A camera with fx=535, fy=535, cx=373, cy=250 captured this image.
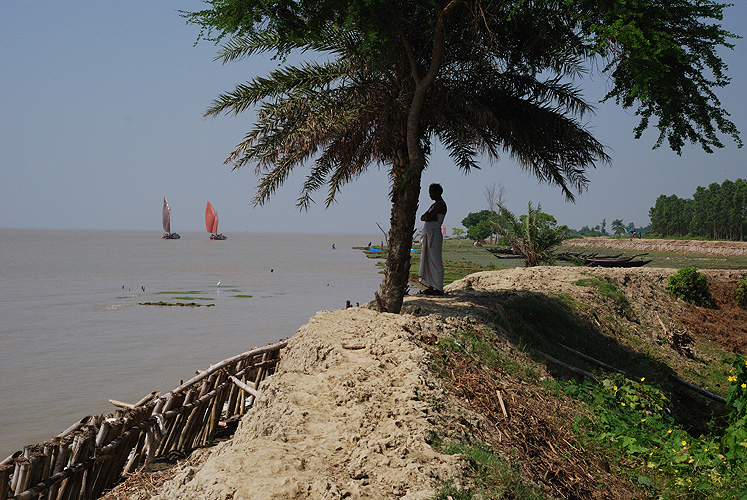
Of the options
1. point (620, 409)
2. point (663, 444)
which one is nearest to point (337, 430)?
point (663, 444)

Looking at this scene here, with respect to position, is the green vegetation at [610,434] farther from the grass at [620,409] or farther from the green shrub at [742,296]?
the green shrub at [742,296]

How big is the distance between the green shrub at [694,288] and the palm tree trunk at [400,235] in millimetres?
10421

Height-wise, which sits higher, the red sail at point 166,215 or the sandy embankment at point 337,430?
the red sail at point 166,215

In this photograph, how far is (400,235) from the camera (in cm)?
820

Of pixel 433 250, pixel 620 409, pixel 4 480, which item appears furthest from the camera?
pixel 433 250

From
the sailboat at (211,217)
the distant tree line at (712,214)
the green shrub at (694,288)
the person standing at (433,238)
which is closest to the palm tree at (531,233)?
the green shrub at (694,288)

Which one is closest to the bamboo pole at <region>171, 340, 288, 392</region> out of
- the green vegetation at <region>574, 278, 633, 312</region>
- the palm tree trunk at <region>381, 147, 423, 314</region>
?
the palm tree trunk at <region>381, 147, 423, 314</region>

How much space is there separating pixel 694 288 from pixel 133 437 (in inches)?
581

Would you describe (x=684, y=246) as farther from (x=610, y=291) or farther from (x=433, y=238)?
(x=433, y=238)

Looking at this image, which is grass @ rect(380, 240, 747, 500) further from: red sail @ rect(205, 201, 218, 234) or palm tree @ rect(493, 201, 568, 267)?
red sail @ rect(205, 201, 218, 234)

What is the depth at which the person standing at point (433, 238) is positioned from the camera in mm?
8867

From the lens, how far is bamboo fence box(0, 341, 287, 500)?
4.25 metres

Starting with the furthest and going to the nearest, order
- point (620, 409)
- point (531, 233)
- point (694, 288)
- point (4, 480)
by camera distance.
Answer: point (531, 233)
point (694, 288)
point (620, 409)
point (4, 480)

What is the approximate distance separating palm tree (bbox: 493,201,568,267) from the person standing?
9906 millimetres
